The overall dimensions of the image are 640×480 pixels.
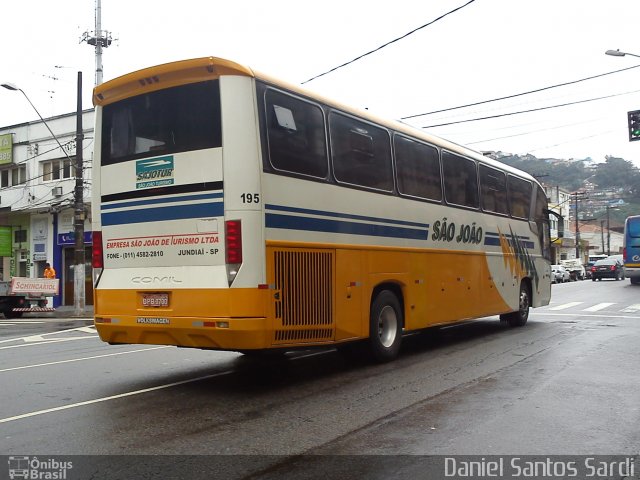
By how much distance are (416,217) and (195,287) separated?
4.15 metres

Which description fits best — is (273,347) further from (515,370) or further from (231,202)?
(515,370)

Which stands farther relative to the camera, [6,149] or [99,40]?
[6,149]

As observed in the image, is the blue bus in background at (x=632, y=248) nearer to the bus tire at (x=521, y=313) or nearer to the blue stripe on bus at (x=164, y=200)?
the bus tire at (x=521, y=313)

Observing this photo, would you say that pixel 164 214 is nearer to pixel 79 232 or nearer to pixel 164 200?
pixel 164 200

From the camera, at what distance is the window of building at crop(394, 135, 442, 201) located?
9219 millimetres

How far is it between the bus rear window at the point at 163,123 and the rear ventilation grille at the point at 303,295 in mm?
1561

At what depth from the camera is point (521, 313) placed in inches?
542

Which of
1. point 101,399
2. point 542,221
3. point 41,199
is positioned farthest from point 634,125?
point 41,199

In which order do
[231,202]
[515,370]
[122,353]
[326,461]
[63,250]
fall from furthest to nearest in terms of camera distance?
1. [63,250]
2. [122,353]
3. [515,370]
4. [231,202]
5. [326,461]

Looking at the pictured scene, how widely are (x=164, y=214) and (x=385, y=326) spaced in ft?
12.0

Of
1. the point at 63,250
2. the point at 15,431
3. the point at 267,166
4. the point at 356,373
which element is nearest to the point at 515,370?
the point at 356,373

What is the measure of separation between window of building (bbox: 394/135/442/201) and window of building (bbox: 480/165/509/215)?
6.51 ft

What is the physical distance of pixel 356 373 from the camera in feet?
26.3

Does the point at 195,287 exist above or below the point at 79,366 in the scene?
above
